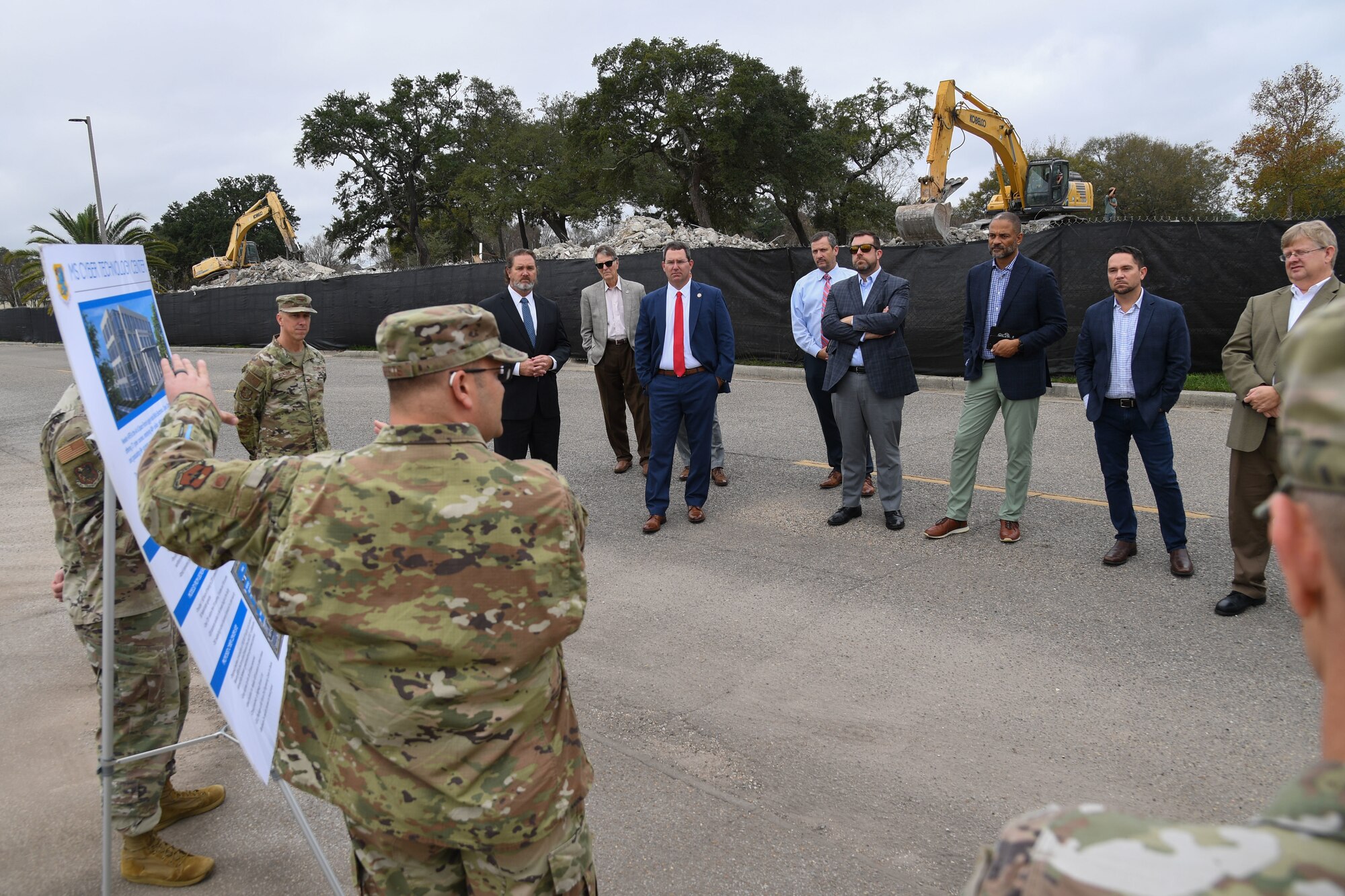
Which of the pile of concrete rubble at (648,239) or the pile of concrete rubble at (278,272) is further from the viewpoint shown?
the pile of concrete rubble at (278,272)

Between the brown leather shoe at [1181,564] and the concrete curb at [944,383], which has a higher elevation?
the brown leather shoe at [1181,564]

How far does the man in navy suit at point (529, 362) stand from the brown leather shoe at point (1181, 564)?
4056 millimetres

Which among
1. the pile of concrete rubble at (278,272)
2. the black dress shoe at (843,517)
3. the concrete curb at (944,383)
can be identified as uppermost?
the pile of concrete rubble at (278,272)

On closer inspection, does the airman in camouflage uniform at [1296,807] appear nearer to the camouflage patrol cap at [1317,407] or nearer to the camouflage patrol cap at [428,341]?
the camouflage patrol cap at [1317,407]

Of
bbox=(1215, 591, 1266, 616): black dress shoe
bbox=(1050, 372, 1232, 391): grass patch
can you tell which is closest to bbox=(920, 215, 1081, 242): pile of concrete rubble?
bbox=(1050, 372, 1232, 391): grass patch

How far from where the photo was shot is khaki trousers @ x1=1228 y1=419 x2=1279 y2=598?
15.9 feet

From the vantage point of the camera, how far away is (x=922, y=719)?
397 centimetres

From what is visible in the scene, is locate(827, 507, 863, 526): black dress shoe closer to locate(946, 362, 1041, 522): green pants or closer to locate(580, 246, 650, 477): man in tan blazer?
locate(946, 362, 1041, 522): green pants

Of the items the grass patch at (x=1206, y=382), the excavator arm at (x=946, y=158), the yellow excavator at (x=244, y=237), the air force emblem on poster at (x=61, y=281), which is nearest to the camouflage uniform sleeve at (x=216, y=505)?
the air force emblem on poster at (x=61, y=281)

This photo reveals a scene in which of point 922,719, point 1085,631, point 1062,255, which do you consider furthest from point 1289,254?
point 1062,255

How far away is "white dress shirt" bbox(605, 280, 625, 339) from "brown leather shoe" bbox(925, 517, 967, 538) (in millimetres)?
3553

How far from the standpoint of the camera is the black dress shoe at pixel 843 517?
22.1ft

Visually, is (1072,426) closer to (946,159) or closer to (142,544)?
(142,544)

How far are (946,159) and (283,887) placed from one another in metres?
20.7
